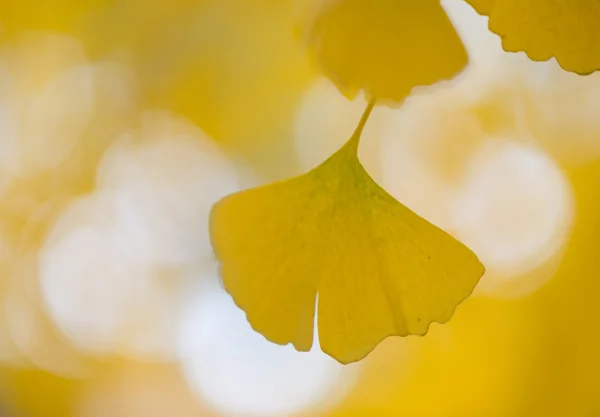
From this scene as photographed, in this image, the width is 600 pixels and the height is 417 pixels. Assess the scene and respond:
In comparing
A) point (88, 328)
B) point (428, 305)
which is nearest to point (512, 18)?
point (428, 305)

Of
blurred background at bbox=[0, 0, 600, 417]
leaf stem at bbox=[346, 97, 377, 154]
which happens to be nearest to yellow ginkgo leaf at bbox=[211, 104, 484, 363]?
leaf stem at bbox=[346, 97, 377, 154]

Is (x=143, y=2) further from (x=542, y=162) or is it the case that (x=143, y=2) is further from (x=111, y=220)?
(x=542, y=162)

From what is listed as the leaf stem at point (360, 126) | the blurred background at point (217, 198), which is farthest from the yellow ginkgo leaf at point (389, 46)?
the blurred background at point (217, 198)

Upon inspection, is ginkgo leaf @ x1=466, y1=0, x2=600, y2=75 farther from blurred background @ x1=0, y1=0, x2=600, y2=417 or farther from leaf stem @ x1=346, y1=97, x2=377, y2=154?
blurred background @ x1=0, y1=0, x2=600, y2=417

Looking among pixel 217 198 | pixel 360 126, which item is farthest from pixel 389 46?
pixel 217 198

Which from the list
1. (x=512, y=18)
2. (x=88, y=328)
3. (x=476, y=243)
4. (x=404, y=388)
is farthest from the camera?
(x=88, y=328)

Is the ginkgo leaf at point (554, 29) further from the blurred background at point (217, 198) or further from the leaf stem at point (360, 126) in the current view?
the blurred background at point (217, 198)
